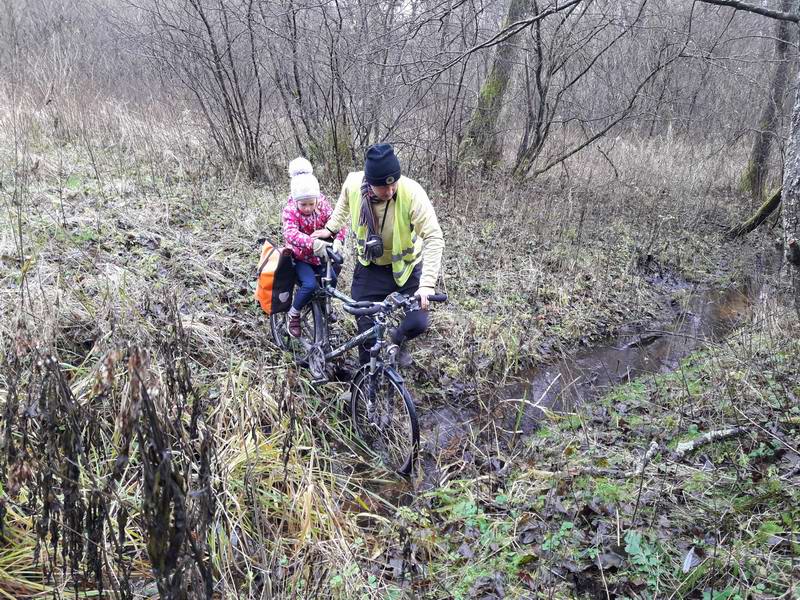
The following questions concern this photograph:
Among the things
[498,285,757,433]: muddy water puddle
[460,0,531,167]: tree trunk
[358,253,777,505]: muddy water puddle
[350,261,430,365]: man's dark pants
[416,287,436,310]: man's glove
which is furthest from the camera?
[460,0,531,167]: tree trunk

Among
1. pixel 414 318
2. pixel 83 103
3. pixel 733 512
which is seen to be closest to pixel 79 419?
pixel 414 318

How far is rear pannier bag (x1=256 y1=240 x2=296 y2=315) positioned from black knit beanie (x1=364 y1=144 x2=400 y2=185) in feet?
4.17

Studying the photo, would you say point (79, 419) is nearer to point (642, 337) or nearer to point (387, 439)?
point (387, 439)

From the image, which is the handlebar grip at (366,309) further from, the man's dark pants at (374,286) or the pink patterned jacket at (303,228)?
the pink patterned jacket at (303,228)

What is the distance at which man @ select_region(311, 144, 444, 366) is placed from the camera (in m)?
3.86

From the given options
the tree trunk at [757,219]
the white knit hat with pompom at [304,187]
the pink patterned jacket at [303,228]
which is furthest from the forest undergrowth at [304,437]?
the tree trunk at [757,219]

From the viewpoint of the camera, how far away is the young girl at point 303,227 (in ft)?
15.2

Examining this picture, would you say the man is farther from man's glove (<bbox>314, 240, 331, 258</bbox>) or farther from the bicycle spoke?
the bicycle spoke

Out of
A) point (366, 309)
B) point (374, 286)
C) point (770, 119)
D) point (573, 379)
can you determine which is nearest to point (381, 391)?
point (366, 309)

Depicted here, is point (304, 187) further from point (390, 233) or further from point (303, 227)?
point (390, 233)

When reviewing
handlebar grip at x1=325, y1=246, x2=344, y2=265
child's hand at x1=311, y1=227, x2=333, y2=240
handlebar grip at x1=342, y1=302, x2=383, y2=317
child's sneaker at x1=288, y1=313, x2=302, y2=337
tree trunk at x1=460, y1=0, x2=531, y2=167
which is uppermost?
tree trunk at x1=460, y1=0, x2=531, y2=167

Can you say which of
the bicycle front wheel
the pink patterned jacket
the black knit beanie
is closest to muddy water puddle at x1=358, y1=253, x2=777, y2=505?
the bicycle front wheel

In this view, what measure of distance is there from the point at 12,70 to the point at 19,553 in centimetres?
1068

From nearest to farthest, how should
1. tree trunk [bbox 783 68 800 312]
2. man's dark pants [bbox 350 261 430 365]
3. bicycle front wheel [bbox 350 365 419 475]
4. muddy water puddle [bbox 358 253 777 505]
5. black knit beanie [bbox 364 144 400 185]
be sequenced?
1. black knit beanie [bbox 364 144 400 185]
2. tree trunk [bbox 783 68 800 312]
3. bicycle front wheel [bbox 350 365 419 475]
4. muddy water puddle [bbox 358 253 777 505]
5. man's dark pants [bbox 350 261 430 365]
